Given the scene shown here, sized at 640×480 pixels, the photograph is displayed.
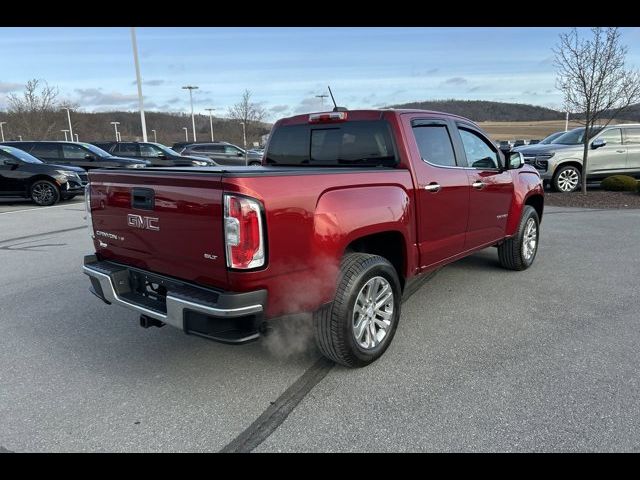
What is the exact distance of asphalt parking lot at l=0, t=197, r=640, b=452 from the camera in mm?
2562

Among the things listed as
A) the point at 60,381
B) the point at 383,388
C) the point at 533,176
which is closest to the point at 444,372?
the point at 383,388

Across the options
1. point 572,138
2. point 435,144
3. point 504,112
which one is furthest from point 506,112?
point 435,144

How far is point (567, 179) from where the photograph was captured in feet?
43.4

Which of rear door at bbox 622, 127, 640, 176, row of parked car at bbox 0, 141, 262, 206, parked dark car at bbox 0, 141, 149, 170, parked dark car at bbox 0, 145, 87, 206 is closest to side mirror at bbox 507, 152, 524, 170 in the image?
row of parked car at bbox 0, 141, 262, 206

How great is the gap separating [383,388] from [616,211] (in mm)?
10028

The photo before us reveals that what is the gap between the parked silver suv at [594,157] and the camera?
13.0 meters

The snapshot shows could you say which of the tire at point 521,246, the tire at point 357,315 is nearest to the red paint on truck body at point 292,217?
the tire at point 357,315

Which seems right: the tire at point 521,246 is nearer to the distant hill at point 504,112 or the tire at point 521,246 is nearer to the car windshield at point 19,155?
the car windshield at point 19,155

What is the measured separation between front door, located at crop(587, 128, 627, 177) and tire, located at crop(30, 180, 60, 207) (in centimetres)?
1484

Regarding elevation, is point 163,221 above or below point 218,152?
below

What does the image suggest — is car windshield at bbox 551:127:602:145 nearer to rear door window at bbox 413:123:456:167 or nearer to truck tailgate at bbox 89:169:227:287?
rear door window at bbox 413:123:456:167

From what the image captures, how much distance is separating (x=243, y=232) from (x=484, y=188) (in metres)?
3.05

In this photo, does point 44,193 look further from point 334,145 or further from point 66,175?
point 334,145
